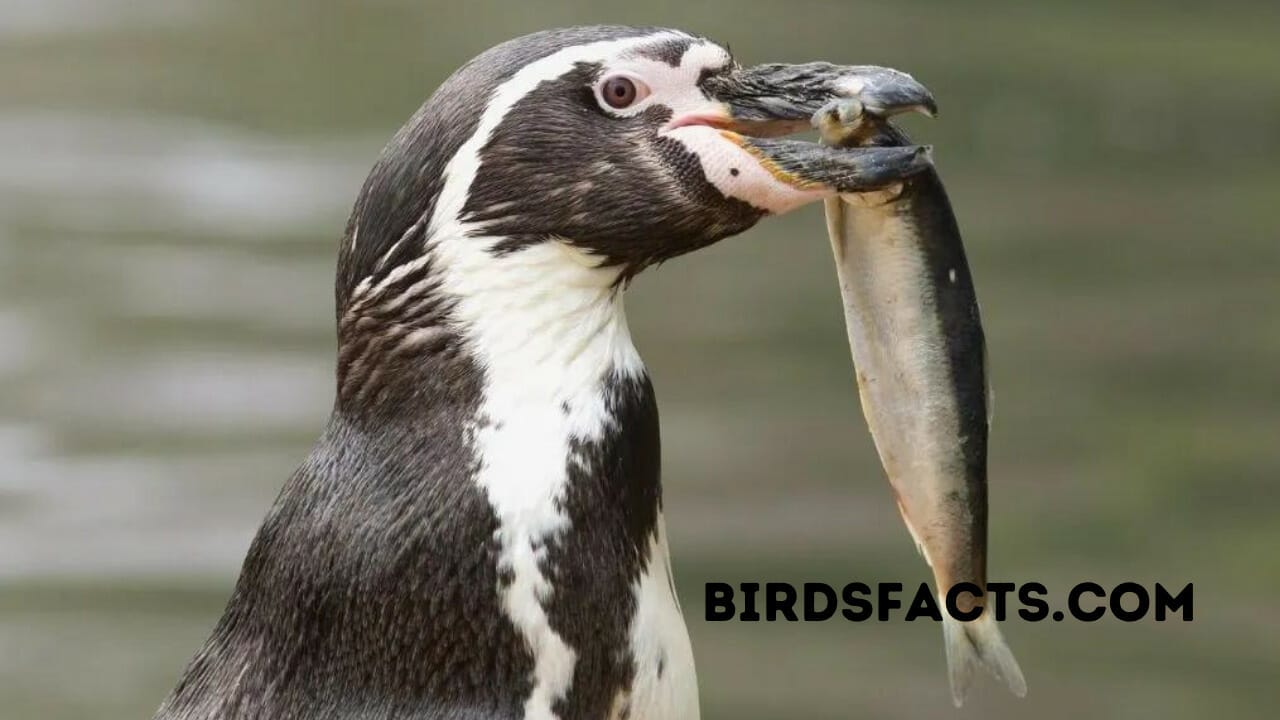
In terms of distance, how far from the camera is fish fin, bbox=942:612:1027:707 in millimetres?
3336

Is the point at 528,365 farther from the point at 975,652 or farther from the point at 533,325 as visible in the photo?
the point at 975,652

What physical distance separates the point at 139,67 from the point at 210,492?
157 inches

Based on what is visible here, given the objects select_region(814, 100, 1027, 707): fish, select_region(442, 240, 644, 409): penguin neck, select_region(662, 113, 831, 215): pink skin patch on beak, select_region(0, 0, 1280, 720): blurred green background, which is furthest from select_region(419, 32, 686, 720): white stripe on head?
select_region(0, 0, 1280, 720): blurred green background

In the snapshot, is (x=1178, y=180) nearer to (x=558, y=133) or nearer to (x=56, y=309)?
(x=56, y=309)

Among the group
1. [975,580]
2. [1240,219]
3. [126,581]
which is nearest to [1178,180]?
[1240,219]

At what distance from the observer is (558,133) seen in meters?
3.10

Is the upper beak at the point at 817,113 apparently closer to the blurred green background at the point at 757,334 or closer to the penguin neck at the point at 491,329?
the penguin neck at the point at 491,329

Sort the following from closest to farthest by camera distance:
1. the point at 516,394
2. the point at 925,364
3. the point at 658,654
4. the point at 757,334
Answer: the point at 516,394 → the point at 658,654 → the point at 925,364 → the point at 757,334

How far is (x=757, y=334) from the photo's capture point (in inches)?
309

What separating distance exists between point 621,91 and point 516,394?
0.39m

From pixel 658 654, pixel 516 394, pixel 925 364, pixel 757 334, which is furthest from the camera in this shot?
pixel 757 334

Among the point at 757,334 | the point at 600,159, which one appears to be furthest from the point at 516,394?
the point at 757,334

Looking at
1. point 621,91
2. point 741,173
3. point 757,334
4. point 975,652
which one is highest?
point 621,91

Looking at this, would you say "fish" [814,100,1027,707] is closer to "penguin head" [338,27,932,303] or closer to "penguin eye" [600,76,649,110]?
"penguin head" [338,27,932,303]
